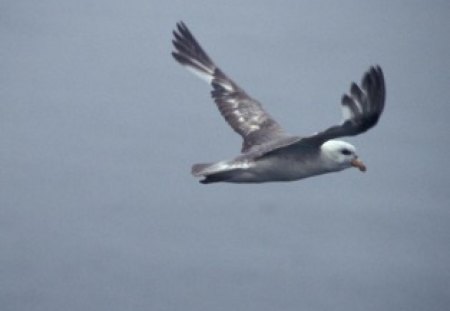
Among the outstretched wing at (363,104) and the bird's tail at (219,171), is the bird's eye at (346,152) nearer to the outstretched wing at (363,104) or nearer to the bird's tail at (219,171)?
the bird's tail at (219,171)

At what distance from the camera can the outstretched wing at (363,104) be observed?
515 inches

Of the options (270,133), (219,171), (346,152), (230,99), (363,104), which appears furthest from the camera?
(230,99)

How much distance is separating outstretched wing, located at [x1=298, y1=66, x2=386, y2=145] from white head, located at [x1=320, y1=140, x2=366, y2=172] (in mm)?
1691

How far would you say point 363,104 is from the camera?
1327 centimetres

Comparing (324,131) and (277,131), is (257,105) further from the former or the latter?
(324,131)

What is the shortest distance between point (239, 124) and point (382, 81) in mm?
5538

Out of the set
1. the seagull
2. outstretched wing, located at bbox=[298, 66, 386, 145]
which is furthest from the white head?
outstretched wing, located at bbox=[298, 66, 386, 145]

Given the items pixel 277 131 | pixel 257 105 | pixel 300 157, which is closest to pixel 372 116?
pixel 300 157

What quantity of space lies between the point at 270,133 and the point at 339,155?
2425 millimetres

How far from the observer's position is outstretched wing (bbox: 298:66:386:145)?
515 inches

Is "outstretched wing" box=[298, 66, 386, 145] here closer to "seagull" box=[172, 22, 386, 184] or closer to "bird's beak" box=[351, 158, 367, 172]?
"seagull" box=[172, 22, 386, 184]

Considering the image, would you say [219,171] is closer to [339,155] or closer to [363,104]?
[339,155]

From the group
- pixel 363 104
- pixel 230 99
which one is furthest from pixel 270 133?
pixel 363 104

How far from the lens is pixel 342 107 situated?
13344 mm
